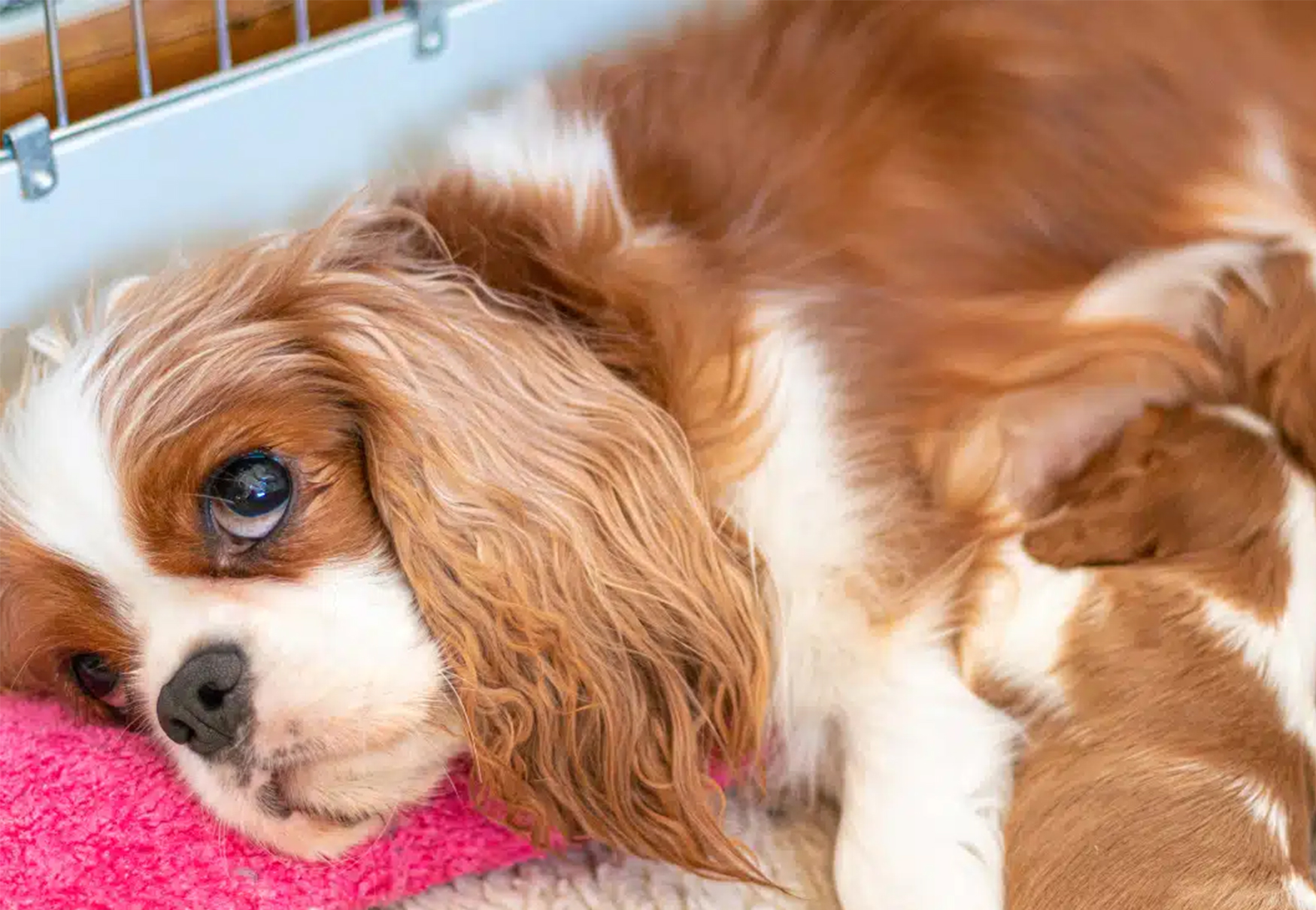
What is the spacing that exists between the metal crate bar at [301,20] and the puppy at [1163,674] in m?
0.98

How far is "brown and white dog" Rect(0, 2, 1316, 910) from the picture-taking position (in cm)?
140

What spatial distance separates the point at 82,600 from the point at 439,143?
66 cm

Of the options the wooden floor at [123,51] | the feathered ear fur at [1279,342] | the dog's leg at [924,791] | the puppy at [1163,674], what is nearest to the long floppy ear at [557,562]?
the dog's leg at [924,791]

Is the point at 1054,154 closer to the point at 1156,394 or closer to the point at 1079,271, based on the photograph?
the point at 1079,271

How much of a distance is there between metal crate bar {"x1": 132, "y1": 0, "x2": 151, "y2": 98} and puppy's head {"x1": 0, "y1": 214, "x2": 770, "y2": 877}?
10.3 inches

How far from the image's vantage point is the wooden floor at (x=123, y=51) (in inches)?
63.7

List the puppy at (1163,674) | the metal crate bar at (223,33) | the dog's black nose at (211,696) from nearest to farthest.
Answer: the dog's black nose at (211,696), the puppy at (1163,674), the metal crate bar at (223,33)

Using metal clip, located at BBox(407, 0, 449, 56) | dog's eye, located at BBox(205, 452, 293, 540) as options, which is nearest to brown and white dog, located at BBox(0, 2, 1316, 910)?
dog's eye, located at BBox(205, 452, 293, 540)

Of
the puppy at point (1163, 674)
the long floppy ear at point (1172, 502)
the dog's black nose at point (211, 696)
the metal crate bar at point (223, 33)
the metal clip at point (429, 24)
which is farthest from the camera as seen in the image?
the metal clip at point (429, 24)

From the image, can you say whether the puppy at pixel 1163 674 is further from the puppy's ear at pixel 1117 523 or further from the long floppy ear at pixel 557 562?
the long floppy ear at pixel 557 562

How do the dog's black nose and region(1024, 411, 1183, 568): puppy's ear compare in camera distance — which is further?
region(1024, 411, 1183, 568): puppy's ear

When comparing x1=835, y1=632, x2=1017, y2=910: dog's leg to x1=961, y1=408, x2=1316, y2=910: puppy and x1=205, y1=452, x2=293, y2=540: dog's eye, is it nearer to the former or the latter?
x1=961, y1=408, x2=1316, y2=910: puppy

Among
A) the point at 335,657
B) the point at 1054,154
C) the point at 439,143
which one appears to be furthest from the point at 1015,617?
the point at 439,143

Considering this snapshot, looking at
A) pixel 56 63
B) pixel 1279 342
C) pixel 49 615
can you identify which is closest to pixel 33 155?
pixel 56 63
